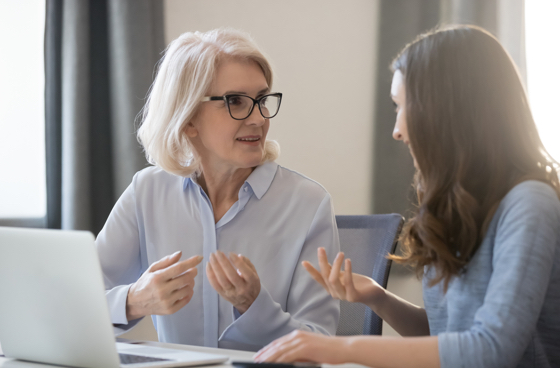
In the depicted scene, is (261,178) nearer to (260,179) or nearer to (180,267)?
(260,179)

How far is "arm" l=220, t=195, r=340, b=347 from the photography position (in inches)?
46.1

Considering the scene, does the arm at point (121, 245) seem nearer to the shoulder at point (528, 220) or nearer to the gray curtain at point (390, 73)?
the shoulder at point (528, 220)

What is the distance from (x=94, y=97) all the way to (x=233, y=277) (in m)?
1.65

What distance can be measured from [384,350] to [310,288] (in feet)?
1.78

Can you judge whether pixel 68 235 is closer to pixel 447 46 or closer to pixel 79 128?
pixel 447 46

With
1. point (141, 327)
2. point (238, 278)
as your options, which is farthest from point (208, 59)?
point (141, 327)

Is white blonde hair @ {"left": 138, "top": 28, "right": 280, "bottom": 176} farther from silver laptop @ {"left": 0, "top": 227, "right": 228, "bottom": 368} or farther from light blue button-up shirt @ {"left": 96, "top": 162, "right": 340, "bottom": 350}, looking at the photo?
silver laptop @ {"left": 0, "top": 227, "right": 228, "bottom": 368}

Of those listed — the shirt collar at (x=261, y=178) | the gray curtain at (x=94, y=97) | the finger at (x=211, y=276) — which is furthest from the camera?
the gray curtain at (x=94, y=97)

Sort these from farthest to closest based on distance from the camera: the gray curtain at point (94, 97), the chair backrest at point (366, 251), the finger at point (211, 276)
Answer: the gray curtain at point (94, 97), the chair backrest at point (366, 251), the finger at point (211, 276)

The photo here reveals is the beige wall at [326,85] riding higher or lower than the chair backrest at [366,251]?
higher

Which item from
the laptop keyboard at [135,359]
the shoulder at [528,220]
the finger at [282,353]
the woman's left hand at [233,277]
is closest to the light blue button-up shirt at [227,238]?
the woman's left hand at [233,277]

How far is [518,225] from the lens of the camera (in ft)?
2.62

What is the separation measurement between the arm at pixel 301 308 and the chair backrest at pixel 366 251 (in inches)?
2.8

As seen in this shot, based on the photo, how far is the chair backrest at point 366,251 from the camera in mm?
1339
